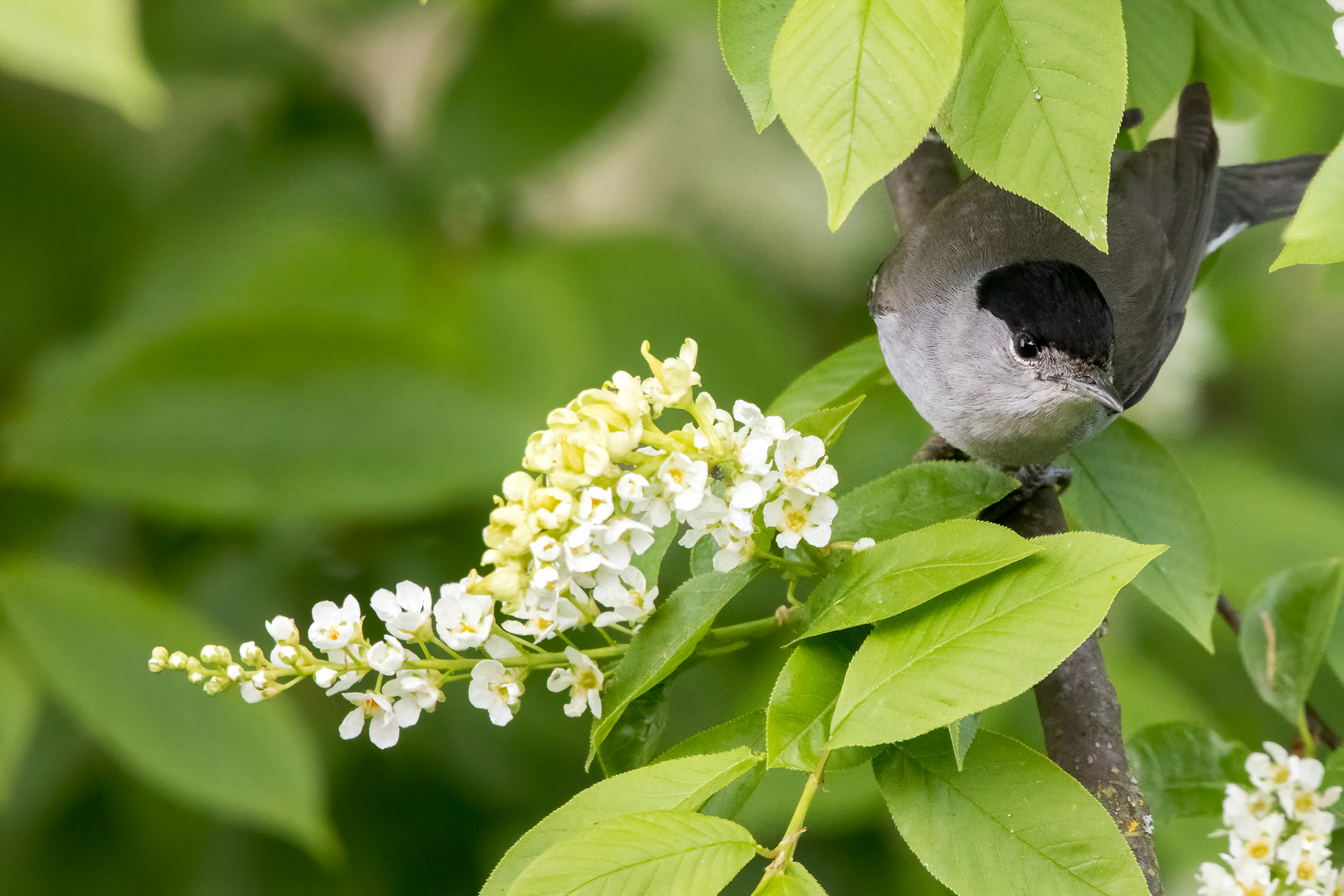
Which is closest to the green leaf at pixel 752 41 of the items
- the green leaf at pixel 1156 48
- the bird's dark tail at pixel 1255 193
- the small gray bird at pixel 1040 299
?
the green leaf at pixel 1156 48

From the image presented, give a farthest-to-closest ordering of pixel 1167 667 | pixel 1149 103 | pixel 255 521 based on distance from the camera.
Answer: pixel 1167 667 → pixel 255 521 → pixel 1149 103

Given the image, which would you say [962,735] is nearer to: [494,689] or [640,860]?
[640,860]

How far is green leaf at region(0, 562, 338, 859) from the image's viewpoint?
1.90 m

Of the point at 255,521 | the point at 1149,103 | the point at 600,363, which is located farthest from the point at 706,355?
the point at 1149,103

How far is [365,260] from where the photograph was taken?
8.52 ft

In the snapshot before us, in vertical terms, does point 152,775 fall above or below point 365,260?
below

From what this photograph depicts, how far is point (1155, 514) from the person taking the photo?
1272 millimetres

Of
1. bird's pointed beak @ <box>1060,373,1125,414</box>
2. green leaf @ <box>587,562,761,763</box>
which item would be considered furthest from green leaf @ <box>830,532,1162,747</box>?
bird's pointed beak @ <box>1060,373,1125,414</box>

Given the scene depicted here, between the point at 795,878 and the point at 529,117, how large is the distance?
233 cm

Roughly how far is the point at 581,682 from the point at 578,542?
0.18m

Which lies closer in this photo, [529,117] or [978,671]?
[978,671]

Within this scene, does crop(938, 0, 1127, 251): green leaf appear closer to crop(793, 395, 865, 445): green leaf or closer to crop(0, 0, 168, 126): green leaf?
crop(793, 395, 865, 445): green leaf

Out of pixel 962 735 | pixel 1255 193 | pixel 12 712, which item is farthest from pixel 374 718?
pixel 1255 193

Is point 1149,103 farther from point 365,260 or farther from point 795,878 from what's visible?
point 365,260
